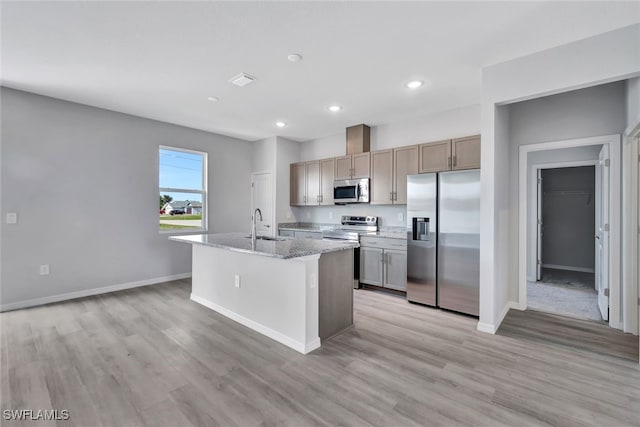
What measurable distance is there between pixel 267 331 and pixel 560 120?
4031 mm

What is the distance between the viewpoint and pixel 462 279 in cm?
338

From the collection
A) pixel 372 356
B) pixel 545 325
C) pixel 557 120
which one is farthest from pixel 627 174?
pixel 372 356

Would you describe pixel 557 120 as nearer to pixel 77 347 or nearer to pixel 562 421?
pixel 562 421

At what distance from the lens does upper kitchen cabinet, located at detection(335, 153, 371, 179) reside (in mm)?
4844

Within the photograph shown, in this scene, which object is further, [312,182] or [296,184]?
[296,184]

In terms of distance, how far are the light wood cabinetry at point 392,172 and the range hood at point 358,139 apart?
33cm

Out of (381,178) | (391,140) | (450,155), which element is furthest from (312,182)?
(450,155)

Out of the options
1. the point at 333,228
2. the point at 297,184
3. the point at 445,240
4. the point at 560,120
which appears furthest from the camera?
A: the point at 297,184

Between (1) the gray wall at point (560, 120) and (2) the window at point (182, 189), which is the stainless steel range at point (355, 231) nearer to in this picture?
(1) the gray wall at point (560, 120)

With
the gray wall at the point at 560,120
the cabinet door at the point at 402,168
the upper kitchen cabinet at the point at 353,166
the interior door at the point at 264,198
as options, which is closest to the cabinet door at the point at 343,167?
the upper kitchen cabinet at the point at 353,166

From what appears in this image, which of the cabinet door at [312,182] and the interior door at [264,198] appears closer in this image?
the cabinet door at [312,182]

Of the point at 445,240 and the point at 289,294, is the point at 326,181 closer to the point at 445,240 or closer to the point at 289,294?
the point at 445,240

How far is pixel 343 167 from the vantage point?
203 inches

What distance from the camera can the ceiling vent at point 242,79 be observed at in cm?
312
